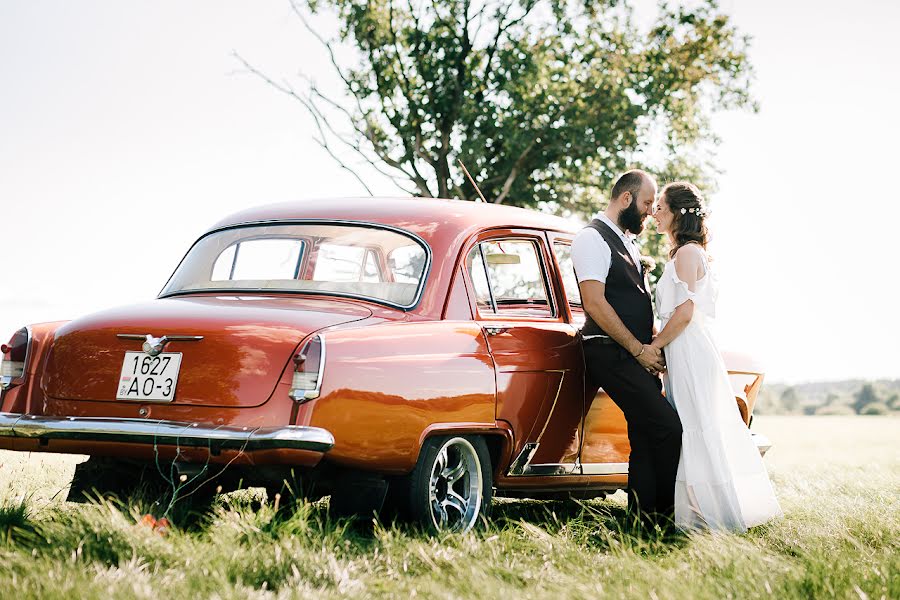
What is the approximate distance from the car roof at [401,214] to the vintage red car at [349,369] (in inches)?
0.6

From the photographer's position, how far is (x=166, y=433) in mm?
5047

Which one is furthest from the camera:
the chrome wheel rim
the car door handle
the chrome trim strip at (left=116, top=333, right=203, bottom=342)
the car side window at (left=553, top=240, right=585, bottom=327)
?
the car side window at (left=553, top=240, right=585, bottom=327)

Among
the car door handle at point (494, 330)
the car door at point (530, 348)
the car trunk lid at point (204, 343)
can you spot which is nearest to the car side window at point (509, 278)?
the car door at point (530, 348)

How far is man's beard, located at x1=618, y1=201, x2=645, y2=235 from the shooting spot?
22.3 ft

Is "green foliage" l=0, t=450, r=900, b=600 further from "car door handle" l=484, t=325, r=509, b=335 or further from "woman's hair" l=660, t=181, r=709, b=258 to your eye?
"woman's hair" l=660, t=181, r=709, b=258

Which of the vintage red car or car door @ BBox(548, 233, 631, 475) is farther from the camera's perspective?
car door @ BBox(548, 233, 631, 475)

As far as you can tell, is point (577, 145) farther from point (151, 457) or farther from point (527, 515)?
point (151, 457)

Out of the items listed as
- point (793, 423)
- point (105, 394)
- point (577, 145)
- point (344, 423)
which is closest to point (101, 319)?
point (105, 394)

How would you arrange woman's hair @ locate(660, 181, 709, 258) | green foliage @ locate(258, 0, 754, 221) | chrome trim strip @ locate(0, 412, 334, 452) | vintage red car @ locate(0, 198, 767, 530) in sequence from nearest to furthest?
chrome trim strip @ locate(0, 412, 334, 452), vintage red car @ locate(0, 198, 767, 530), woman's hair @ locate(660, 181, 709, 258), green foliage @ locate(258, 0, 754, 221)

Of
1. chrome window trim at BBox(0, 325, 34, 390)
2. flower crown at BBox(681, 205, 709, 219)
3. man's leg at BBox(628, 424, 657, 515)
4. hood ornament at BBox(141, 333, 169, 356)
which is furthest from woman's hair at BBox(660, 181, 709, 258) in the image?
chrome window trim at BBox(0, 325, 34, 390)

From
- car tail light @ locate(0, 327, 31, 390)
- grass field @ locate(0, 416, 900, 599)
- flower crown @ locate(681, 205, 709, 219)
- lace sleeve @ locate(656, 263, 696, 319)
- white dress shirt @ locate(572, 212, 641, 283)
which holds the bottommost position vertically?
grass field @ locate(0, 416, 900, 599)

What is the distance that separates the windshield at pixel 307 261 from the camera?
19.7ft

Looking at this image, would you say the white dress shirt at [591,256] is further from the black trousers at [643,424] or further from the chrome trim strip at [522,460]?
the chrome trim strip at [522,460]

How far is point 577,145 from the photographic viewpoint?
78.2 feet
